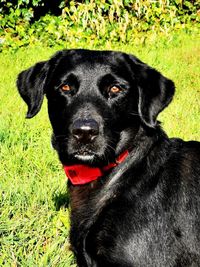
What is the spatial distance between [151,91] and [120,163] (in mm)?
577

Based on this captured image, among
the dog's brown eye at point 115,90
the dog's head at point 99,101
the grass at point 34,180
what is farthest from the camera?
the grass at point 34,180

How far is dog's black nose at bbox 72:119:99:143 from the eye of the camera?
3.38 meters

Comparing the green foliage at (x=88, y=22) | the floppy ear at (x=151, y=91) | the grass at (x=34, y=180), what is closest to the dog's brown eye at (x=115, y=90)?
the floppy ear at (x=151, y=91)

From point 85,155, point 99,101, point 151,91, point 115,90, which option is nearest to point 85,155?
point 85,155

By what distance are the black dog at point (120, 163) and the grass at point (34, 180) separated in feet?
1.50

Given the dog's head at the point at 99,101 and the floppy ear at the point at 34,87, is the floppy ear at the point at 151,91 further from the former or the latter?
the floppy ear at the point at 34,87

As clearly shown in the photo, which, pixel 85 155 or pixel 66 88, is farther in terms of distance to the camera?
pixel 66 88

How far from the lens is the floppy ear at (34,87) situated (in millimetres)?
3953

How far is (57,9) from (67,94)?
9.09 metres

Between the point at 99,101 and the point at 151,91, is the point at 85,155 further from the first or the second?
the point at 151,91

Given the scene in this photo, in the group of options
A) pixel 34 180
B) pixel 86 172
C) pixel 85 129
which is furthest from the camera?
pixel 34 180

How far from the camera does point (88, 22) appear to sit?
36.9ft

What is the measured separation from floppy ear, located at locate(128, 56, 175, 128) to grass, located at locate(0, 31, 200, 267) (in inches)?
50.1

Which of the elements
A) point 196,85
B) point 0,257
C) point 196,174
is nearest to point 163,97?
point 196,174
